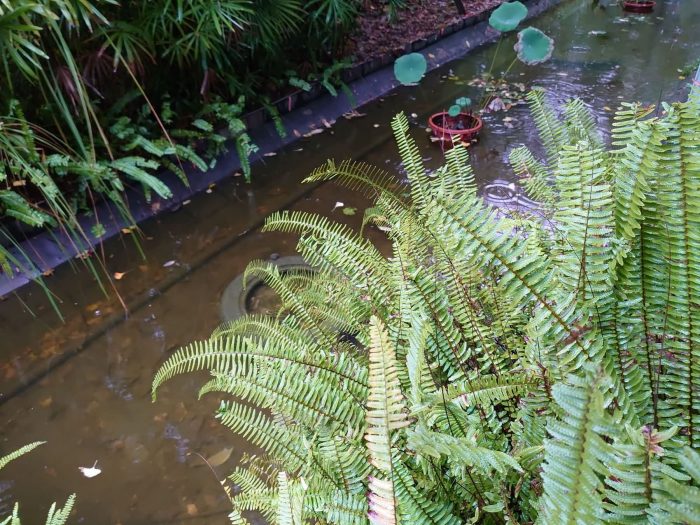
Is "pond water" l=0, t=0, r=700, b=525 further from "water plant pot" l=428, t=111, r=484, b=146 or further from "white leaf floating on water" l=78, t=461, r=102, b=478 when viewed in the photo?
"water plant pot" l=428, t=111, r=484, b=146

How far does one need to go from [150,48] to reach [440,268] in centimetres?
294

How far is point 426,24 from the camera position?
6.48 m

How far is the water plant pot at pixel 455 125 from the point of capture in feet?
13.7

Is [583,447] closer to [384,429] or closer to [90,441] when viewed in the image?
[384,429]

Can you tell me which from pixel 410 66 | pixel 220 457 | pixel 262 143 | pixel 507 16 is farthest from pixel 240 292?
pixel 507 16

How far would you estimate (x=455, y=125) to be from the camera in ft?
14.3

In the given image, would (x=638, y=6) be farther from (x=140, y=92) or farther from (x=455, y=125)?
(x=140, y=92)

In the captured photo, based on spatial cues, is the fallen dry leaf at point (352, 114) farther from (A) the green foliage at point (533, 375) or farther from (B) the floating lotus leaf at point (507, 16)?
(A) the green foliage at point (533, 375)

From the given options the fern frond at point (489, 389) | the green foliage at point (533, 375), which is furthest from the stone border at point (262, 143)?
the fern frond at point (489, 389)

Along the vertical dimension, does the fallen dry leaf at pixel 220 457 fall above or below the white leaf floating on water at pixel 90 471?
below

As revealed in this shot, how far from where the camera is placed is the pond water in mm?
2096

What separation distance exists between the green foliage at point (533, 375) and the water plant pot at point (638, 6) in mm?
8046

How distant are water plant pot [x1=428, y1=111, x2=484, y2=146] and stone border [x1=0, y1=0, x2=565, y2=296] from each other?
0.96 meters

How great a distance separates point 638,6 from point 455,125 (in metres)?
5.15
